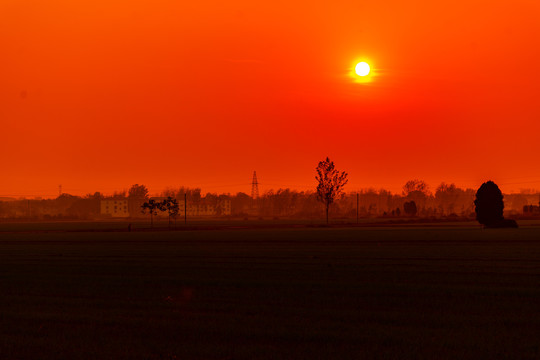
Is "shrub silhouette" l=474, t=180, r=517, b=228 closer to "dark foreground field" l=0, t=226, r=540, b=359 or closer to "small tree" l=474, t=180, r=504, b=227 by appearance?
"small tree" l=474, t=180, r=504, b=227

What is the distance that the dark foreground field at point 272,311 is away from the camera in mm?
13711

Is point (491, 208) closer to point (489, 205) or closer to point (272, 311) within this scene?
point (489, 205)

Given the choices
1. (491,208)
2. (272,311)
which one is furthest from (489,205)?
(272,311)

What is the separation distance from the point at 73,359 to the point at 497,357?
813 centimetres

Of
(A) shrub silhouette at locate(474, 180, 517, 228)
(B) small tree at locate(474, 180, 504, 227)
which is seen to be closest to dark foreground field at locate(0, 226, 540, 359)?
(A) shrub silhouette at locate(474, 180, 517, 228)

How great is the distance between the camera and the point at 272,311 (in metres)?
18.0

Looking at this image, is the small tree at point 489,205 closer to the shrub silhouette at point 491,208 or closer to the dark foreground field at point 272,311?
the shrub silhouette at point 491,208

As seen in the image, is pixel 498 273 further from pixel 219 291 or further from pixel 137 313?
pixel 137 313

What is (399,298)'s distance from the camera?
20422 mm

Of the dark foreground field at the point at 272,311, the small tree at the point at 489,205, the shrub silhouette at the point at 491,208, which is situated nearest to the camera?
the dark foreground field at the point at 272,311

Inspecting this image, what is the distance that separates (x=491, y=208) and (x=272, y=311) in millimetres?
82525

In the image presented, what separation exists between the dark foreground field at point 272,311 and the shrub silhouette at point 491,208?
63738 millimetres

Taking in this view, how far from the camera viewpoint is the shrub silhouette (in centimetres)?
9388

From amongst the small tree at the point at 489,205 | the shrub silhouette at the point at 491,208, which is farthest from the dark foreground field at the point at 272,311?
the small tree at the point at 489,205
